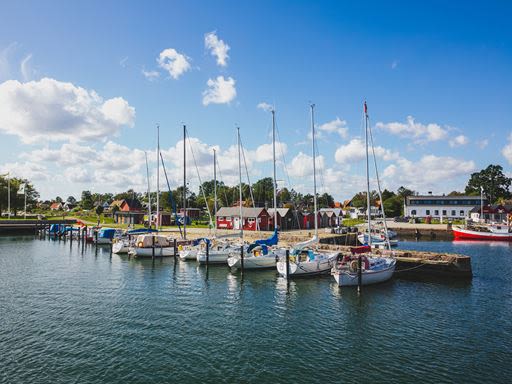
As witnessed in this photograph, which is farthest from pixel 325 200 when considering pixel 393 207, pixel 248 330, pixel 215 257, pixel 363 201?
pixel 248 330

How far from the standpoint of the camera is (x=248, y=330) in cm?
2052

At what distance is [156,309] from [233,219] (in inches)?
1970

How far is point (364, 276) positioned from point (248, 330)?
44.7 feet

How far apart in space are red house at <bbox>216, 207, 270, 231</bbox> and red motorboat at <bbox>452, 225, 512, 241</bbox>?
38.6 m

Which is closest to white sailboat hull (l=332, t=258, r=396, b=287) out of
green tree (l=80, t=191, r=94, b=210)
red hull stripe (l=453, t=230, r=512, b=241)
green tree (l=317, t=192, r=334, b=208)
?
red hull stripe (l=453, t=230, r=512, b=241)

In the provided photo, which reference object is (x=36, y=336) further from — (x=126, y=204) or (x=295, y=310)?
(x=126, y=204)

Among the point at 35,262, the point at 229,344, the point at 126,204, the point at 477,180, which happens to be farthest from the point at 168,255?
the point at 477,180

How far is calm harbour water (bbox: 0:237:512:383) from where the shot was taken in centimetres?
1559

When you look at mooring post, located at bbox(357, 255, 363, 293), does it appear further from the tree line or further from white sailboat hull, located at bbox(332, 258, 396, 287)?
the tree line

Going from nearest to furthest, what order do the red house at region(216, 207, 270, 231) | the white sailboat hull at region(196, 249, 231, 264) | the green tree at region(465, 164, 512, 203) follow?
the white sailboat hull at region(196, 249, 231, 264) < the red house at region(216, 207, 270, 231) < the green tree at region(465, 164, 512, 203)

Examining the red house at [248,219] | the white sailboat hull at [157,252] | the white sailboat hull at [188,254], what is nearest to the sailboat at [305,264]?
the white sailboat hull at [188,254]

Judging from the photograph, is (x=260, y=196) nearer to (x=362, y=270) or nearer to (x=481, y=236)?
(x=481, y=236)

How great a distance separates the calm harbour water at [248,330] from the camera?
1559cm

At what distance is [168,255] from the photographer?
152 ft
